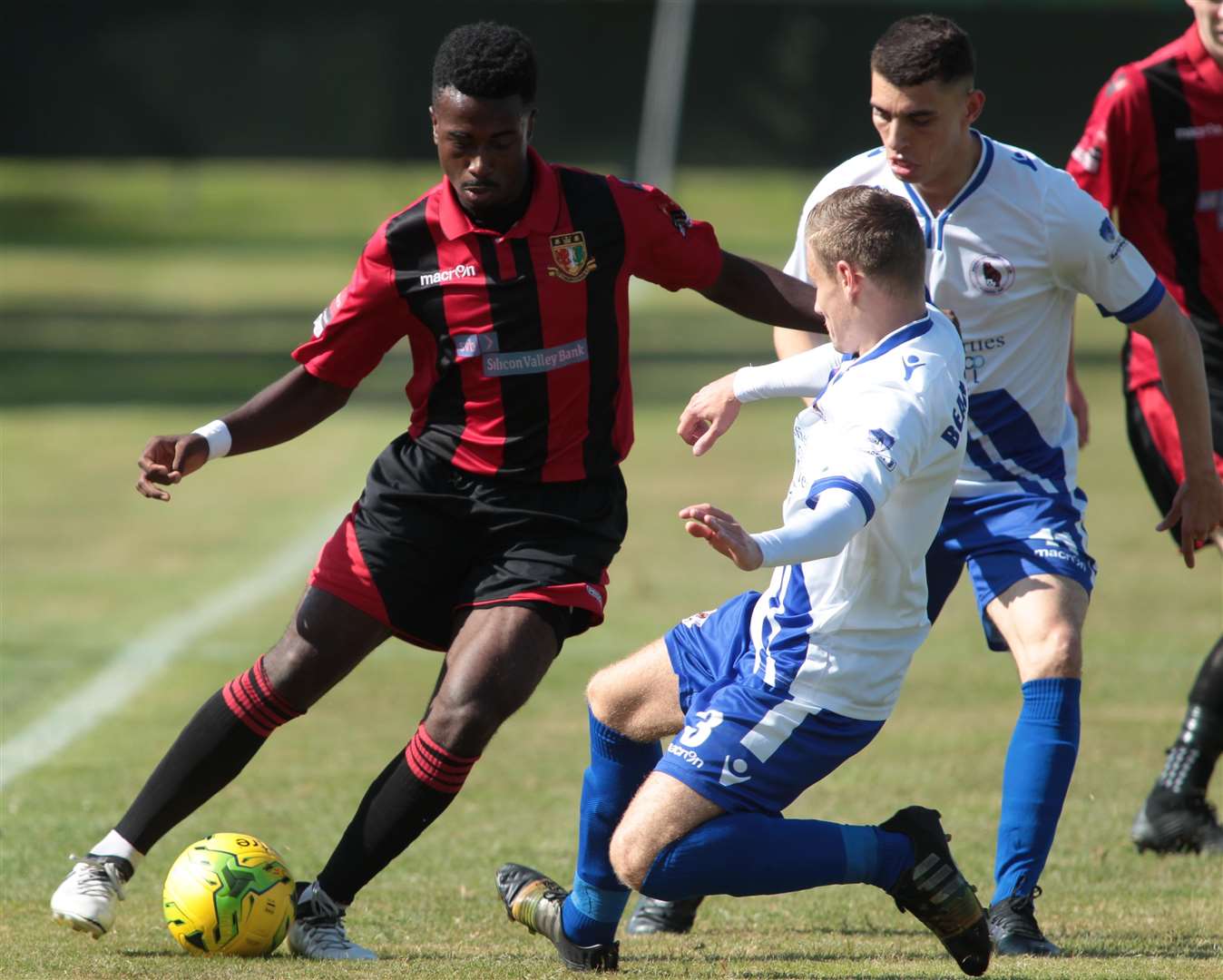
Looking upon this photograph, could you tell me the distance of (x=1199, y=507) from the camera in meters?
5.20

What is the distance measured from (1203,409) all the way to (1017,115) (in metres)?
31.2

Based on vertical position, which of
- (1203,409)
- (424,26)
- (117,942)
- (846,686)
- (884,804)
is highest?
(1203,409)

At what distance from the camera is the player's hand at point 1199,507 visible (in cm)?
518

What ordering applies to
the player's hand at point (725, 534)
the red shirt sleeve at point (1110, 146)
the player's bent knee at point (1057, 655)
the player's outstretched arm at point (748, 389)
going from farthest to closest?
the red shirt sleeve at point (1110, 146) → the player's bent knee at point (1057, 655) → the player's outstretched arm at point (748, 389) → the player's hand at point (725, 534)

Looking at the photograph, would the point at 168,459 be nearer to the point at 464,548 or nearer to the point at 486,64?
the point at 464,548

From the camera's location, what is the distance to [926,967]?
4633 mm

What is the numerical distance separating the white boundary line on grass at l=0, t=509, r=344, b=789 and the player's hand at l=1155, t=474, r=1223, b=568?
4.17 m

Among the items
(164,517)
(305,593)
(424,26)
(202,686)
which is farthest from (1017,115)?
(305,593)

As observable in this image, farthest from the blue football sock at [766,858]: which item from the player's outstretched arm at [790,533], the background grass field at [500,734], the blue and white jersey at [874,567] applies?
the player's outstretched arm at [790,533]

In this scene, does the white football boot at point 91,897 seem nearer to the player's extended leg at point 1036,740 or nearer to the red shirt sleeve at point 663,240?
the red shirt sleeve at point 663,240

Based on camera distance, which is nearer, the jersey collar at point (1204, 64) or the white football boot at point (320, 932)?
the white football boot at point (320, 932)

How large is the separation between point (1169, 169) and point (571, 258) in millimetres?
2371

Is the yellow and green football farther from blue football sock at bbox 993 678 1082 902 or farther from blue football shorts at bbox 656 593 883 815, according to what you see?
blue football sock at bbox 993 678 1082 902

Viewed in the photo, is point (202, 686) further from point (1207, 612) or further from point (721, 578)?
point (1207, 612)
